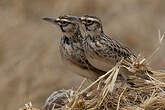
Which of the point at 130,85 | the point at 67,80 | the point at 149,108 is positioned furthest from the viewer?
the point at 67,80

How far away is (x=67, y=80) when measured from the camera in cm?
1112

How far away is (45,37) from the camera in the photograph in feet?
38.1

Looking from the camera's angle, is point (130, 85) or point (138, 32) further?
point (138, 32)

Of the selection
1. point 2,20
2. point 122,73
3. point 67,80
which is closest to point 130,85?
point 122,73

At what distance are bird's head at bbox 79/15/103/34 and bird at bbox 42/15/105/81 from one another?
0.15 m

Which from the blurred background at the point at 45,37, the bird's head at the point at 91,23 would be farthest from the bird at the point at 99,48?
the blurred background at the point at 45,37

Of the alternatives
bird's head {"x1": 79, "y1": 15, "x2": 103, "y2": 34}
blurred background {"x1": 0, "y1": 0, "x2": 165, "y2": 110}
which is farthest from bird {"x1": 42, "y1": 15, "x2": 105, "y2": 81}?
blurred background {"x1": 0, "y1": 0, "x2": 165, "y2": 110}

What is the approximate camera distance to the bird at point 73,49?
21.2ft

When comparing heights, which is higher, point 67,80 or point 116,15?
point 116,15

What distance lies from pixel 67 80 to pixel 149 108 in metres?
5.76

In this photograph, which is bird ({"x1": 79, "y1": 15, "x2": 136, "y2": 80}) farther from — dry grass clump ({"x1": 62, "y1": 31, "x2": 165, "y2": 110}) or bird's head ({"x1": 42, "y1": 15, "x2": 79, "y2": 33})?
dry grass clump ({"x1": 62, "y1": 31, "x2": 165, "y2": 110})

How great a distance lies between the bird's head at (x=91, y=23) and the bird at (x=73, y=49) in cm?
15

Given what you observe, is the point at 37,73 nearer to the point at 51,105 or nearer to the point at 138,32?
the point at 138,32

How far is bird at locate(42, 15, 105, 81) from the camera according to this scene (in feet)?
21.2
